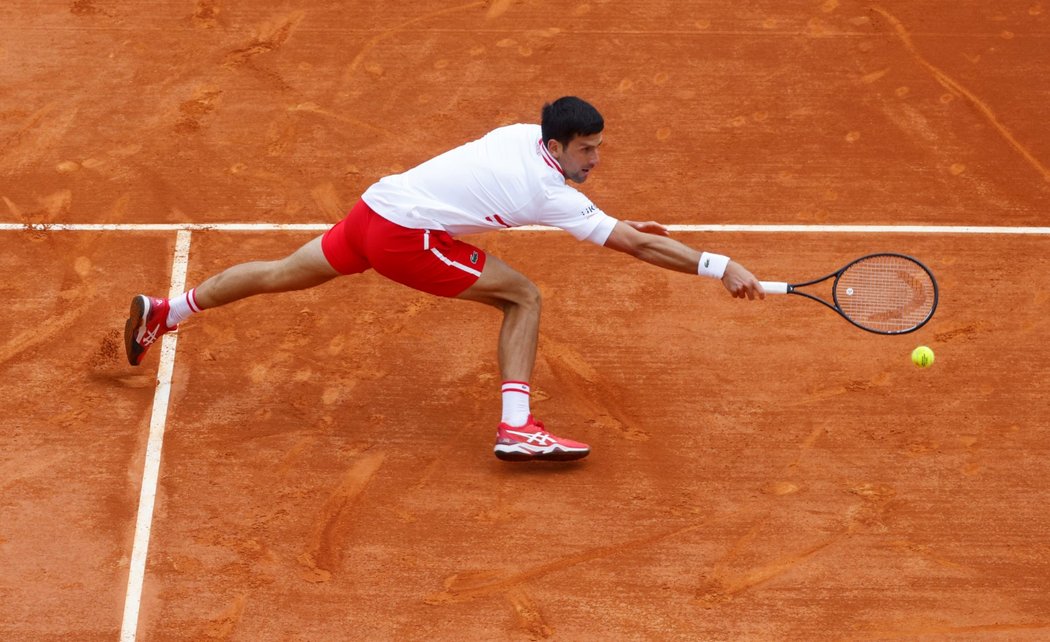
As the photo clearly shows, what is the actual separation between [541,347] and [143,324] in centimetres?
217

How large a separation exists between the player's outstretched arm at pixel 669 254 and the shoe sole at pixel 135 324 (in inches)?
99.0

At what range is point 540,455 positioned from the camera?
24.2 ft

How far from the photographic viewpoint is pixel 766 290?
6875mm

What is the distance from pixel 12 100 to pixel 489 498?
15.8 feet

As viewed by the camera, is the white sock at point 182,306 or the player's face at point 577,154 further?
the white sock at point 182,306

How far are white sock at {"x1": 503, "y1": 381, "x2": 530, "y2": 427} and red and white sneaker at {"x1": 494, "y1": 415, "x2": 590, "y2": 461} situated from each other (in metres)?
0.03

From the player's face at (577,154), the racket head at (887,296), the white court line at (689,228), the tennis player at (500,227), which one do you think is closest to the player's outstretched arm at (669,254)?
the tennis player at (500,227)

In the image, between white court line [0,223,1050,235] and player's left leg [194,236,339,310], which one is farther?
white court line [0,223,1050,235]

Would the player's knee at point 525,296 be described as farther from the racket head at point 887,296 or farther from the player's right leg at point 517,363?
the racket head at point 887,296

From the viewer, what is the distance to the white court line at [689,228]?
8.87 m

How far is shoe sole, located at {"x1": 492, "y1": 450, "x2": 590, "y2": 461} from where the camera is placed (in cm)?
736

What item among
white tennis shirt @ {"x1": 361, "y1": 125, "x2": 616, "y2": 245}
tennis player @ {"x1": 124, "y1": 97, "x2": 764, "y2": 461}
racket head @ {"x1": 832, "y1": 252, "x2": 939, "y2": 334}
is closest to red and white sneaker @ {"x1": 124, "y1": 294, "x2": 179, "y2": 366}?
tennis player @ {"x1": 124, "y1": 97, "x2": 764, "y2": 461}

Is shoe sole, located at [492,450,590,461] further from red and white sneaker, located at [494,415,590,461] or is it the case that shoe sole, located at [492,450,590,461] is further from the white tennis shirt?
the white tennis shirt

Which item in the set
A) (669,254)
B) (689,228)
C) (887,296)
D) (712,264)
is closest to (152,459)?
(669,254)
